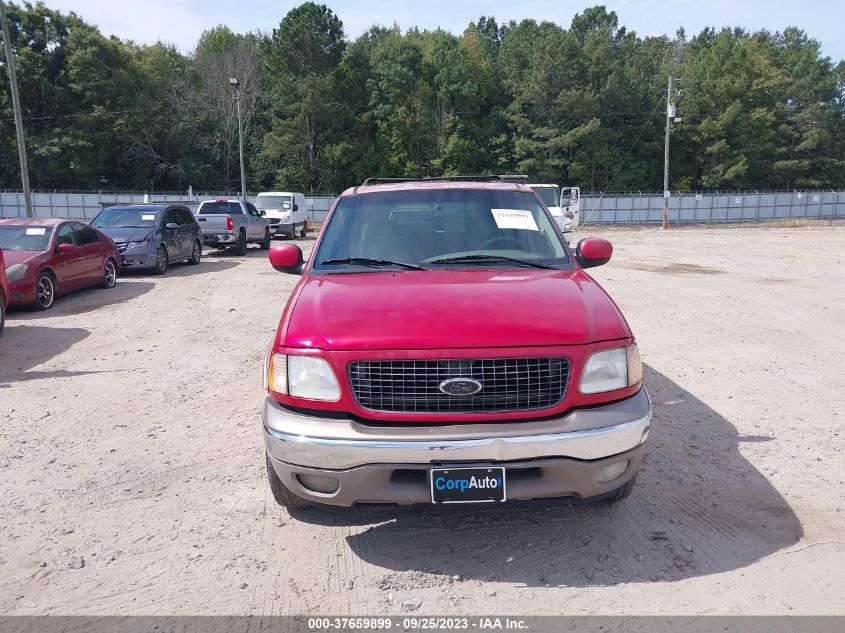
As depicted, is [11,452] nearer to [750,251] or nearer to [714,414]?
[714,414]

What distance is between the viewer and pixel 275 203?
2823cm

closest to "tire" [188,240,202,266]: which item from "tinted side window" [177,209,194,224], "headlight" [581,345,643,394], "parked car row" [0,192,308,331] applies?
"parked car row" [0,192,308,331]

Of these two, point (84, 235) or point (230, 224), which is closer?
point (84, 235)

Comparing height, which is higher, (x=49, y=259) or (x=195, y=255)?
(x=49, y=259)

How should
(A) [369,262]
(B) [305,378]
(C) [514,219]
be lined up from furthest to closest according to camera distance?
(C) [514,219], (A) [369,262], (B) [305,378]

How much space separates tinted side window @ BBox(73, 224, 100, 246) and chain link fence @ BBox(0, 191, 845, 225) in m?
29.5

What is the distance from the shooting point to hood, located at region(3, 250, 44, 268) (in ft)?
35.7

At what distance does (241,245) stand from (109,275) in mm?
7787

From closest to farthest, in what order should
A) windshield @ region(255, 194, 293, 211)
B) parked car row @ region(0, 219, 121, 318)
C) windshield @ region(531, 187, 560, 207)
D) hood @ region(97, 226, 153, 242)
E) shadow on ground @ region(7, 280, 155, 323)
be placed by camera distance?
parked car row @ region(0, 219, 121, 318) < shadow on ground @ region(7, 280, 155, 323) < hood @ region(97, 226, 153, 242) < windshield @ region(531, 187, 560, 207) < windshield @ region(255, 194, 293, 211)

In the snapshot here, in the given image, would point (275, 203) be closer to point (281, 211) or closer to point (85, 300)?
point (281, 211)

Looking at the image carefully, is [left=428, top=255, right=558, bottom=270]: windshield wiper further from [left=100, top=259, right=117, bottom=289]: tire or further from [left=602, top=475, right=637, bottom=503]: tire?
Result: [left=100, top=259, right=117, bottom=289]: tire

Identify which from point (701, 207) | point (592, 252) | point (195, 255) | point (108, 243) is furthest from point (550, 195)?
point (701, 207)

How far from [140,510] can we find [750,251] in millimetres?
23723

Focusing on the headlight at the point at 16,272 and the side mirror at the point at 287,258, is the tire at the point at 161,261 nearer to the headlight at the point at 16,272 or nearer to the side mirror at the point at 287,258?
the headlight at the point at 16,272
